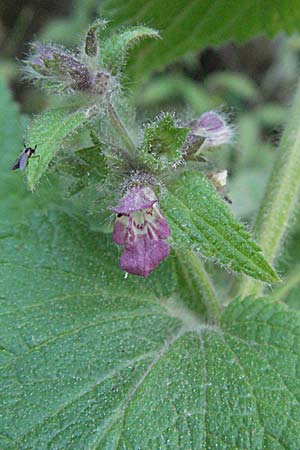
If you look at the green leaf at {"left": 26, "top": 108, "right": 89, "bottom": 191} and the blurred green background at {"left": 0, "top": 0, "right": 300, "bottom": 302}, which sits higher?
the blurred green background at {"left": 0, "top": 0, "right": 300, "bottom": 302}

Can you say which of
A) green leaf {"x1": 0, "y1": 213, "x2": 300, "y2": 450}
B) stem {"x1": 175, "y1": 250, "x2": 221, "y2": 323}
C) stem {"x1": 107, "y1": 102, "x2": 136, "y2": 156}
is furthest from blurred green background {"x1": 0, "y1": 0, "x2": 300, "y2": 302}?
stem {"x1": 107, "y1": 102, "x2": 136, "y2": 156}

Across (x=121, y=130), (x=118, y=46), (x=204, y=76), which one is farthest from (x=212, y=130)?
(x=204, y=76)

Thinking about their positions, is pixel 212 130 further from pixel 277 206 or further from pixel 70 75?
pixel 70 75

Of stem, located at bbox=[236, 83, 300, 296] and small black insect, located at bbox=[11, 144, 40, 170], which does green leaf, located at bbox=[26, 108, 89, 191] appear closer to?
small black insect, located at bbox=[11, 144, 40, 170]

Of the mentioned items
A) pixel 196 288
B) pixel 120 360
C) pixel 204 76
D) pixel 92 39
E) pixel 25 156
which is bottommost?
pixel 120 360

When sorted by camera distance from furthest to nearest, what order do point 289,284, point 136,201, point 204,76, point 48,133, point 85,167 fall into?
point 204,76 < point 289,284 < point 85,167 < point 136,201 < point 48,133

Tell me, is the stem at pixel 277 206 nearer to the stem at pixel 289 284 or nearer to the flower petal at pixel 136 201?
the stem at pixel 289 284

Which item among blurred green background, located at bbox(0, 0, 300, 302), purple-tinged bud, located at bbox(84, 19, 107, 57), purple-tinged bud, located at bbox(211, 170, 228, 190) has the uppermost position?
blurred green background, located at bbox(0, 0, 300, 302)
